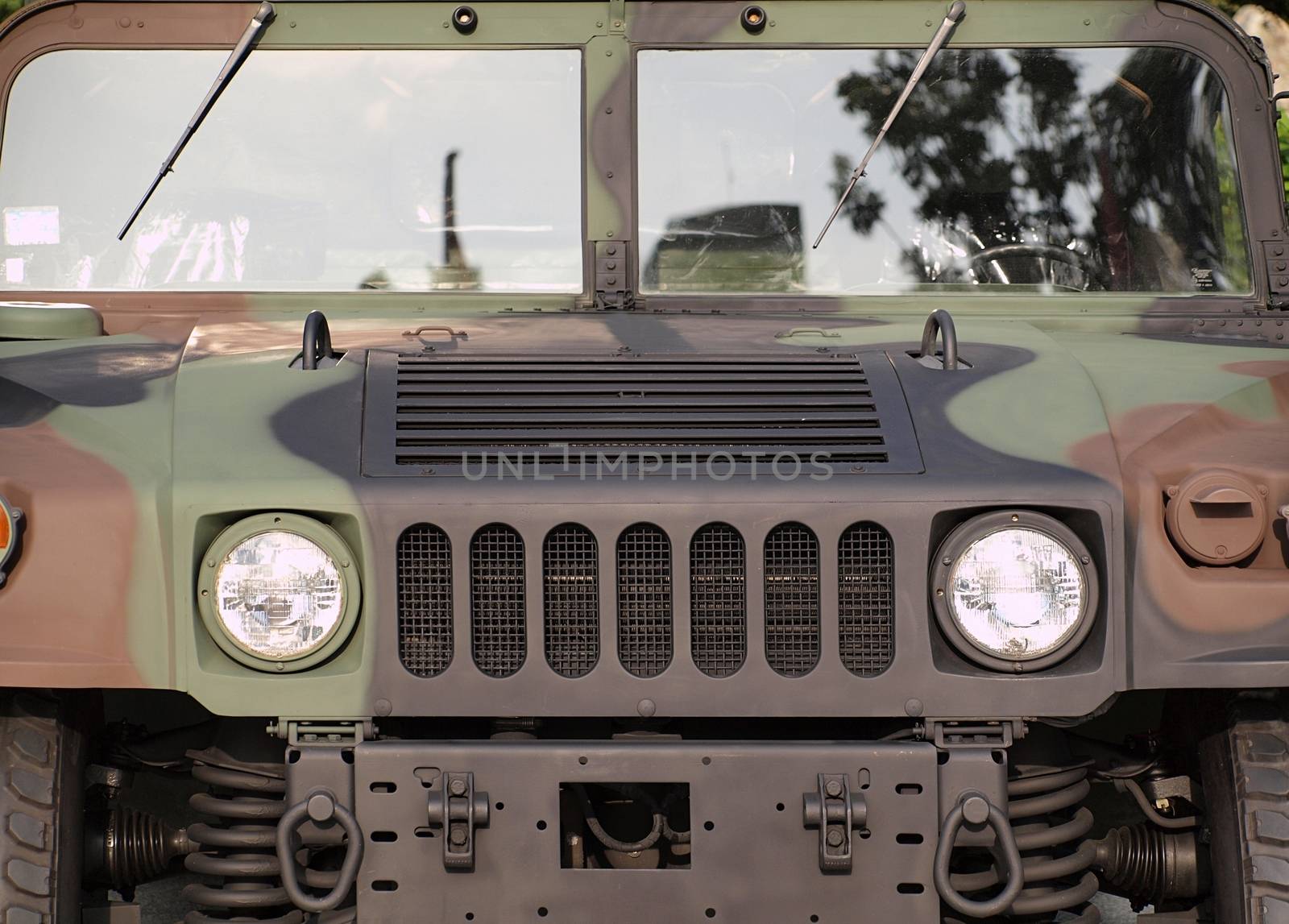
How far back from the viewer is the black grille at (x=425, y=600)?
268 cm

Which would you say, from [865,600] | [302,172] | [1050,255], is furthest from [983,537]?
[302,172]

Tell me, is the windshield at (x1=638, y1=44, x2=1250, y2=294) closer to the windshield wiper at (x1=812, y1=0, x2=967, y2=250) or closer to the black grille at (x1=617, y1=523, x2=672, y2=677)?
the windshield wiper at (x1=812, y1=0, x2=967, y2=250)

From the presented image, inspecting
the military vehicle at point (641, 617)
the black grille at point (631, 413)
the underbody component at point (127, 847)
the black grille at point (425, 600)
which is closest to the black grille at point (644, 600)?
the military vehicle at point (641, 617)

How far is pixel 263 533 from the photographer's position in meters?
2.63

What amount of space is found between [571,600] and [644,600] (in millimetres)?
125

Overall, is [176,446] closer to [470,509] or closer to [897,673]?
[470,509]

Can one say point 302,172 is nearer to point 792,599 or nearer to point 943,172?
point 943,172

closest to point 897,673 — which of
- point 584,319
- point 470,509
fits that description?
point 470,509

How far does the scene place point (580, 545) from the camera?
8.84ft

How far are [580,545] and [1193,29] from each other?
232 centimetres

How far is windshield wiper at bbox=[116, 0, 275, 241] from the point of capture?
3805 mm

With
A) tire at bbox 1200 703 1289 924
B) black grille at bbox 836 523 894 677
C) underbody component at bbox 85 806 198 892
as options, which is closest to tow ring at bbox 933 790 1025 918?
black grille at bbox 836 523 894 677

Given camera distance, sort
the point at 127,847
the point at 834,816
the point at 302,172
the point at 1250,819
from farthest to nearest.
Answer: the point at 302,172 → the point at 127,847 → the point at 1250,819 → the point at 834,816

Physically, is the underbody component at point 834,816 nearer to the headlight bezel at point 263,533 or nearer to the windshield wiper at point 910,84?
the headlight bezel at point 263,533
